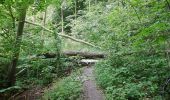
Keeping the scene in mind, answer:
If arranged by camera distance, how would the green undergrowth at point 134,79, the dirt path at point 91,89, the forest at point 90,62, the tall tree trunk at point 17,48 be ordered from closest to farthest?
1. the green undergrowth at point 134,79
2. the forest at point 90,62
3. the dirt path at point 91,89
4. the tall tree trunk at point 17,48

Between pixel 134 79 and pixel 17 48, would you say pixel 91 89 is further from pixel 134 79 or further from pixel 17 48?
pixel 17 48

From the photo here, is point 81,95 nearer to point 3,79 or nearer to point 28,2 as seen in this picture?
point 28,2

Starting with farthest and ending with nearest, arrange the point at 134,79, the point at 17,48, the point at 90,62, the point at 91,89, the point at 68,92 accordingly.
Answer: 1. the point at 90,62
2. the point at 17,48
3. the point at 91,89
4. the point at 134,79
5. the point at 68,92

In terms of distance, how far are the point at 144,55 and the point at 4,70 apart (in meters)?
7.48

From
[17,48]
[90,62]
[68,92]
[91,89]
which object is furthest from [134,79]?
[90,62]

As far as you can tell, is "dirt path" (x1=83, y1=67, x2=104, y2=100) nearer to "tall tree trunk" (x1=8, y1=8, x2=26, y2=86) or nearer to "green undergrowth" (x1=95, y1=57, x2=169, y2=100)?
"green undergrowth" (x1=95, y1=57, x2=169, y2=100)

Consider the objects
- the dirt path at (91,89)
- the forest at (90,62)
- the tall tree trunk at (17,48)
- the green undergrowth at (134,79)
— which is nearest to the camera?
the green undergrowth at (134,79)

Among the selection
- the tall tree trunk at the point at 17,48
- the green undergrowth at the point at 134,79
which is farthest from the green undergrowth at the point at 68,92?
the tall tree trunk at the point at 17,48

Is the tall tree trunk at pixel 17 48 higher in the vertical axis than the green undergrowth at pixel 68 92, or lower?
higher

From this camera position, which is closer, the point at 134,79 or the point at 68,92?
the point at 68,92

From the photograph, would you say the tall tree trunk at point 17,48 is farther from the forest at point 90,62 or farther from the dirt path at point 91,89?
the dirt path at point 91,89

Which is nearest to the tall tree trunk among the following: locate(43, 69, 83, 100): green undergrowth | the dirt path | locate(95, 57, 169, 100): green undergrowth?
locate(43, 69, 83, 100): green undergrowth

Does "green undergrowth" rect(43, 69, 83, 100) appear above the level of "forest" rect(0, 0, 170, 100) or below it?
below

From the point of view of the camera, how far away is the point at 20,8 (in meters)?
11.6
